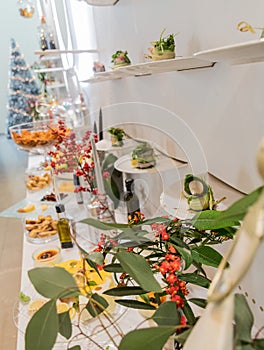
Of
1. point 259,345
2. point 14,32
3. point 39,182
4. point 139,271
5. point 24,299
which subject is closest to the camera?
point 259,345

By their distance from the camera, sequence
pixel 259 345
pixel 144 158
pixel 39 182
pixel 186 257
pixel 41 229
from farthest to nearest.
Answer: pixel 39 182
pixel 41 229
pixel 144 158
pixel 186 257
pixel 259 345

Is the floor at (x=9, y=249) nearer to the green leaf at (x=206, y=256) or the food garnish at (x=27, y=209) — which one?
the food garnish at (x=27, y=209)

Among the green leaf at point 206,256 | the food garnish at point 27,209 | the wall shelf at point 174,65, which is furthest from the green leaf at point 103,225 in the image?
the food garnish at point 27,209

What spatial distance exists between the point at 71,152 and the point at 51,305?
1135 mm

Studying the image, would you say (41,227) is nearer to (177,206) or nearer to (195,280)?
(177,206)

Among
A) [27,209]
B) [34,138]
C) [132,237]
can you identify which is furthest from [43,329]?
[34,138]

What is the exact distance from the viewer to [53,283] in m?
0.32

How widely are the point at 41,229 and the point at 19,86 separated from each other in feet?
23.2

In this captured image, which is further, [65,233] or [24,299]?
[65,233]

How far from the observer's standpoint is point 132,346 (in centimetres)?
29

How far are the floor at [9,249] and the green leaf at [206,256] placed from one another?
88 cm

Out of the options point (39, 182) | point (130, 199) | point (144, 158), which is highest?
point (144, 158)

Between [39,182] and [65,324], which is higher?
[65,324]

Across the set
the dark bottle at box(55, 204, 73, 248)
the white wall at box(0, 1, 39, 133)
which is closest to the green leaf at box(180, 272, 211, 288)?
the dark bottle at box(55, 204, 73, 248)
